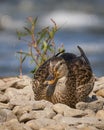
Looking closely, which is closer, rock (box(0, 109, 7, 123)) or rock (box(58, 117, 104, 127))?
rock (box(58, 117, 104, 127))

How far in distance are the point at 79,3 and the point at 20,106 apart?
8.85m

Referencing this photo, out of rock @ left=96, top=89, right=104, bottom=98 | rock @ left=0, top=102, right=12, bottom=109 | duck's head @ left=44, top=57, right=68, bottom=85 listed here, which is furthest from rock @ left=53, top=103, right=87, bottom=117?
rock @ left=96, top=89, right=104, bottom=98

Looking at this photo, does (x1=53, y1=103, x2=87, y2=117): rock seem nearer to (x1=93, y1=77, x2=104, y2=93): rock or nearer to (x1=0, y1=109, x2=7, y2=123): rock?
(x1=0, y1=109, x2=7, y2=123): rock

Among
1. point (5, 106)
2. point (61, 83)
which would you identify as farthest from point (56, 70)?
point (5, 106)

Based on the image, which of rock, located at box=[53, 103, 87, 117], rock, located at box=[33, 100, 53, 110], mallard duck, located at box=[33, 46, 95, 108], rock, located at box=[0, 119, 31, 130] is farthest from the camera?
mallard duck, located at box=[33, 46, 95, 108]

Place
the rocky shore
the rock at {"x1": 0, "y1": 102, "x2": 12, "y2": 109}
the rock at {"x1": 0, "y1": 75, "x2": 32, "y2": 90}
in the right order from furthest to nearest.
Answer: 1. the rock at {"x1": 0, "y1": 75, "x2": 32, "y2": 90}
2. the rock at {"x1": 0, "y1": 102, "x2": 12, "y2": 109}
3. the rocky shore

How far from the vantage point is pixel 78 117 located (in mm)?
5566

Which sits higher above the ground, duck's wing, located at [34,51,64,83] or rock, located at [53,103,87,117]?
duck's wing, located at [34,51,64,83]

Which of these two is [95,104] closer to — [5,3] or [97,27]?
[97,27]

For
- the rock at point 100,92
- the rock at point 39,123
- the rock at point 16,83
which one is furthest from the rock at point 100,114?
the rock at point 16,83

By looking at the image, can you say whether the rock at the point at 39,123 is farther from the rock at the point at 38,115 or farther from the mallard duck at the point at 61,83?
the mallard duck at the point at 61,83

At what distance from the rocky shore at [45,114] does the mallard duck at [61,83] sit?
0.12 metres

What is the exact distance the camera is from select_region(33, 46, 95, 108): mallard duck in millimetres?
5973

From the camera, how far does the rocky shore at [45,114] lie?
5215 mm
